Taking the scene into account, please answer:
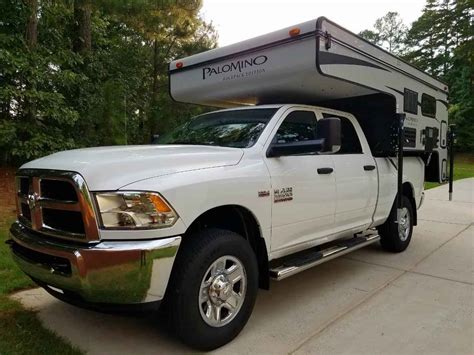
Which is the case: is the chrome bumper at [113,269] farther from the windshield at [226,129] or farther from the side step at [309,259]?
the windshield at [226,129]

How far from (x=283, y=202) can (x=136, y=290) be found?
1.53 meters

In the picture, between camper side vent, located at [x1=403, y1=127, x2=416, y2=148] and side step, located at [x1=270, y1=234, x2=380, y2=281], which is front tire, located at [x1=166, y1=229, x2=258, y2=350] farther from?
camper side vent, located at [x1=403, y1=127, x2=416, y2=148]

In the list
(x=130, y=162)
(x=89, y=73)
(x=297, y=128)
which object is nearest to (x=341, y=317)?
(x=297, y=128)

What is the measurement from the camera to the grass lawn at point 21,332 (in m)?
3.00

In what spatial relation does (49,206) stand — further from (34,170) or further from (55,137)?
(55,137)

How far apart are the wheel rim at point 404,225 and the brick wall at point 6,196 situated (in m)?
6.06

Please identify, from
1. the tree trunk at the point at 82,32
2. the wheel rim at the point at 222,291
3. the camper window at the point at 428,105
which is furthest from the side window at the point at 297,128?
the tree trunk at the point at 82,32

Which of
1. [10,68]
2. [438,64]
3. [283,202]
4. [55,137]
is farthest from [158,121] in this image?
[438,64]

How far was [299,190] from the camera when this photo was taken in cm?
378

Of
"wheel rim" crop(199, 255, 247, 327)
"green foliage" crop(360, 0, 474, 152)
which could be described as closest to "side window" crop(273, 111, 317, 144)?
"wheel rim" crop(199, 255, 247, 327)

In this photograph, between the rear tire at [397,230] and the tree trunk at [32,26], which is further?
the tree trunk at [32,26]

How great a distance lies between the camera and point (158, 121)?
16.6 m

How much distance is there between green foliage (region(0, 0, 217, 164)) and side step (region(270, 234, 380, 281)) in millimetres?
6900

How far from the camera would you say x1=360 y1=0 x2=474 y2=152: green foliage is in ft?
120
